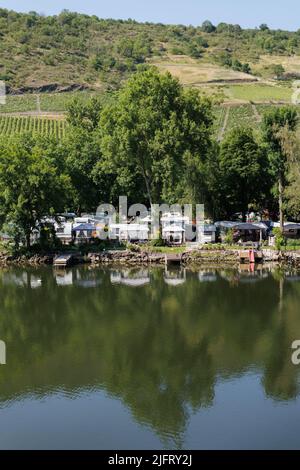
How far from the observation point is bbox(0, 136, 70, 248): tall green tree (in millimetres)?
39875

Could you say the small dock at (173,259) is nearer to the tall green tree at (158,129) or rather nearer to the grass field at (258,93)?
the tall green tree at (158,129)

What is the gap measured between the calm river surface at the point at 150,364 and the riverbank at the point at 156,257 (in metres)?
4.52

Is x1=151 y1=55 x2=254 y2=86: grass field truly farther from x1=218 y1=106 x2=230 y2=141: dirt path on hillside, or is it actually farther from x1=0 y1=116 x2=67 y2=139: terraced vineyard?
x1=0 y1=116 x2=67 y2=139: terraced vineyard

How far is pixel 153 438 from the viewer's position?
1652cm

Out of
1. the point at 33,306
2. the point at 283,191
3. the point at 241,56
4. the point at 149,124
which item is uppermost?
the point at 241,56

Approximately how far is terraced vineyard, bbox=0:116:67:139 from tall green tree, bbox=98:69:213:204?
36.7 meters

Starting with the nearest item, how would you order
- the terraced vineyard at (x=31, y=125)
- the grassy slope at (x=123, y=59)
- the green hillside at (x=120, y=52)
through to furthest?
the terraced vineyard at (x=31, y=125), the grassy slope at (x=123, y=59), the green hillside at (x=120, y=52)

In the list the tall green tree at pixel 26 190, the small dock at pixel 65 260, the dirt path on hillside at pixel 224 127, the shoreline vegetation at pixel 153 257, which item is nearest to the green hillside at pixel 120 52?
the dirt path on hillside at pixel 224 127

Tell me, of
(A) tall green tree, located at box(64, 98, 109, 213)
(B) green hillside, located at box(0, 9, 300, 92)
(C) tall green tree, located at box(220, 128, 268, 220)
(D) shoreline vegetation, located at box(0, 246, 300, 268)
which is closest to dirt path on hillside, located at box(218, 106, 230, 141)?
(A) tall green tree, located at box(64, 98, 109, 213)

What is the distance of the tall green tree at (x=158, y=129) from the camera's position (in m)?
42.8
